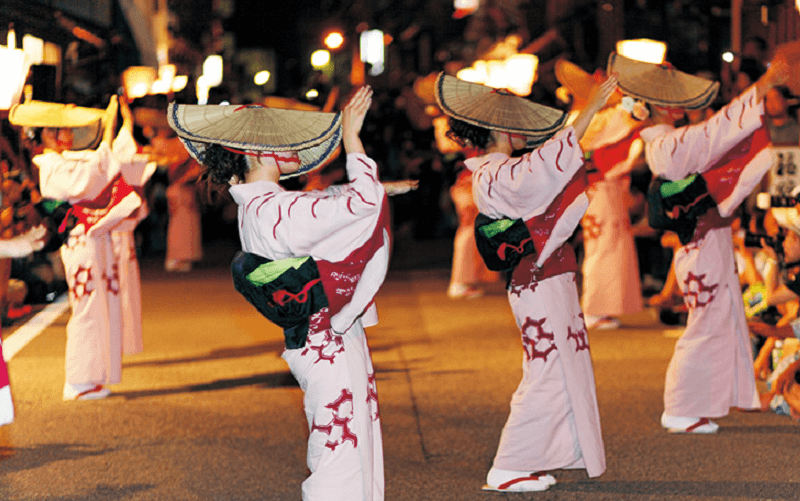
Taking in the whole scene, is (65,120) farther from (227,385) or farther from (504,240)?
(504,240)

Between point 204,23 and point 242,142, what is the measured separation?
24534 millimetres

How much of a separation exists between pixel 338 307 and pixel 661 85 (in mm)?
2701

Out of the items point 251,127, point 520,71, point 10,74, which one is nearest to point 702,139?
point 251,127

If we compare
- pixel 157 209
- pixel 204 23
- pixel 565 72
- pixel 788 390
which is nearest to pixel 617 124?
pixel 565 72


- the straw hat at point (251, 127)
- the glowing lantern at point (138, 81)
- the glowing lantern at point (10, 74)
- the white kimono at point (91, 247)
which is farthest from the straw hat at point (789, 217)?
the glowing lantern at point (138, 81)

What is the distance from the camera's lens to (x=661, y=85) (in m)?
5.49

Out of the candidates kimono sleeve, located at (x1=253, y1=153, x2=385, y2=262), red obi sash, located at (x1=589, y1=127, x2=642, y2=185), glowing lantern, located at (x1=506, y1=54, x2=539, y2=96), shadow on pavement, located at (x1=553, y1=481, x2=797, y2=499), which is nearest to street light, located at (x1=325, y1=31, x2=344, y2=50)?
glowing lantern, located at (x1=506, y1=54, x2=539, y2=96)

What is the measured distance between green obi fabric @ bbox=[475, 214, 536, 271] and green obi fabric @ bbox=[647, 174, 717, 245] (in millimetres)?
1264

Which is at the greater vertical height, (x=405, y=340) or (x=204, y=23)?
(x=204, y=23)

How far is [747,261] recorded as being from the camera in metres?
7.27

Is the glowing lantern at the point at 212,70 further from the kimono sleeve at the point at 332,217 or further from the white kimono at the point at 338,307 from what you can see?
the kimono sleeve at the point at 332,217

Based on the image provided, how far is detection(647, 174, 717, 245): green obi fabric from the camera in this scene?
541 centimetres

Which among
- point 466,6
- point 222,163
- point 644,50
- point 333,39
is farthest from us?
point 466,6

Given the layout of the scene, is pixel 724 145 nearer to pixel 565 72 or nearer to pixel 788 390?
pixel 788 390
